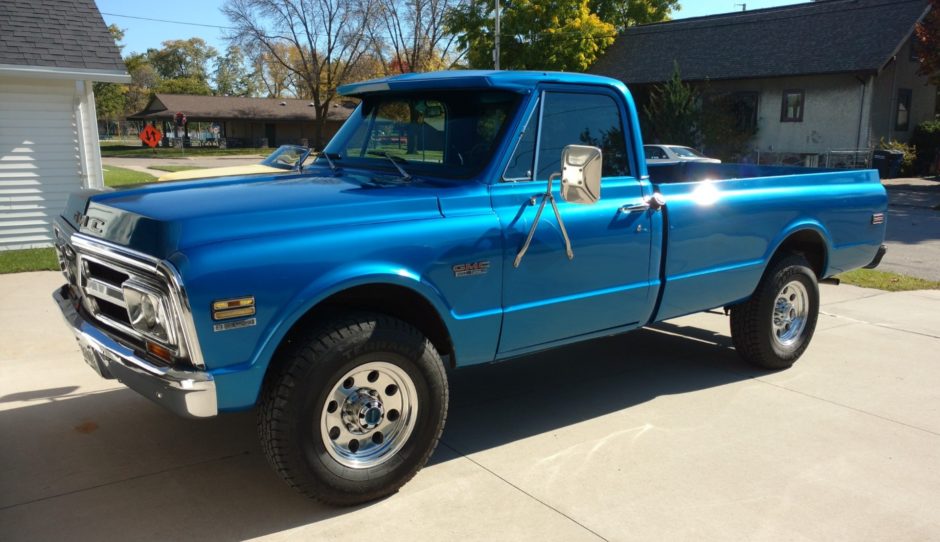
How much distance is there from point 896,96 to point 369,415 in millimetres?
31144

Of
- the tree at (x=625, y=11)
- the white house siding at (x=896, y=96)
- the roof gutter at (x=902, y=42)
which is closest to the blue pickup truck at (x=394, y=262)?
the roof gutter at (x=902, y=42)

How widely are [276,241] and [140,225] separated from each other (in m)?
0.60

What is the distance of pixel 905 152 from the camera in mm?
27969

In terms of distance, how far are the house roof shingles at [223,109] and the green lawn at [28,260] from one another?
173ft

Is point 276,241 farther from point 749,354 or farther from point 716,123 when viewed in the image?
point 716,123

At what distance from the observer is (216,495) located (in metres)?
3.77

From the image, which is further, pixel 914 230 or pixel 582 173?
pixel 914 230

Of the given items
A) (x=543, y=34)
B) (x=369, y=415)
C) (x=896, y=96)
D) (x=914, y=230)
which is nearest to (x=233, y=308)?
(x=369, y=415)

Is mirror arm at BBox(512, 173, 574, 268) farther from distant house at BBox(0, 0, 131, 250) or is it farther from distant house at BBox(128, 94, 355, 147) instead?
distant house at BBox(128, 94, 355, 147)

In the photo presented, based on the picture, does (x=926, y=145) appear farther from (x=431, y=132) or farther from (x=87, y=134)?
(x=431, y=132)

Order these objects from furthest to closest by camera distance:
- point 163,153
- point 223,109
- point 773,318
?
point 223,109
point 163,153
point 773,318

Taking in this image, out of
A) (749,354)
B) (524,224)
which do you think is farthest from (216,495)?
(749,354)

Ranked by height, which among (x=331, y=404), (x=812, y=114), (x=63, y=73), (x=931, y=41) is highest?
(x=931, y=41)

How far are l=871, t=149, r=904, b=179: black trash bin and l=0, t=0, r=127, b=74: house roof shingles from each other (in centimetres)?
2531
